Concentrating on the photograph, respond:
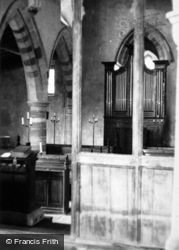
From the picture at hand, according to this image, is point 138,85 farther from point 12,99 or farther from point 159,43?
point 12,99

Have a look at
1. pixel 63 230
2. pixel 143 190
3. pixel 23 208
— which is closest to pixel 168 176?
pixel 143 190

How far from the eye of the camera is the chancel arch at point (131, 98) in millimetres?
12273

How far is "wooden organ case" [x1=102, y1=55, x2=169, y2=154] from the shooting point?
12266 millimetres

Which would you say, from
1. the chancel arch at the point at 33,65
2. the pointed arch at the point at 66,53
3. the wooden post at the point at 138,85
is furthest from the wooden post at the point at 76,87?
the pointed arch at the point at 66,53

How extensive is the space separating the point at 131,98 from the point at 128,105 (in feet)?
0.88

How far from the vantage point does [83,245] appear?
4.38 m

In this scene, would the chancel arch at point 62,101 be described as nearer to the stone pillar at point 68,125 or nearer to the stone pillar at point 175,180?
the stone pillar at point 68,125

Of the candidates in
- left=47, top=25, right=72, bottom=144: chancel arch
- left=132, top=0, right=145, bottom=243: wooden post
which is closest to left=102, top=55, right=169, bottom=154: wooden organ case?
left=47, top=25, right=72, bottom=144: chancel arch

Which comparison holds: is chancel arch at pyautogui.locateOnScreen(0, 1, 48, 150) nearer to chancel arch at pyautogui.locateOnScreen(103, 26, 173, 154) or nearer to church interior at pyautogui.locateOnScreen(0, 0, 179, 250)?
church interior at pyautogui.locateOnScreen(0, 0, 179, 250)

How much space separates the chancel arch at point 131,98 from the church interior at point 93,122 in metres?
0.03

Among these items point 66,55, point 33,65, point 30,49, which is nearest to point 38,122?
point 33,65

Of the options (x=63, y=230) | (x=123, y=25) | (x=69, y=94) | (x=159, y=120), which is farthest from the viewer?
(x=69, y=94)

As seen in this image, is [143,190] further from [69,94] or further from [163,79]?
[69,94]

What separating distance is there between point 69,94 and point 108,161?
11.0 m
